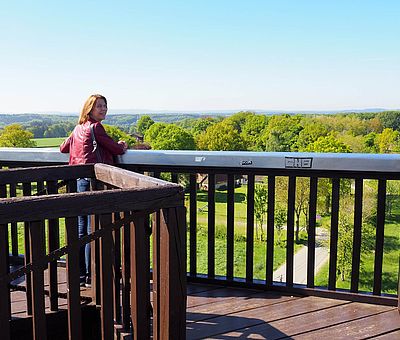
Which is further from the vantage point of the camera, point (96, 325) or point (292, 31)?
point (292, 31)

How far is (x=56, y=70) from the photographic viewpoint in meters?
63.9

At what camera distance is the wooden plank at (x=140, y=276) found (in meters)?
1.78

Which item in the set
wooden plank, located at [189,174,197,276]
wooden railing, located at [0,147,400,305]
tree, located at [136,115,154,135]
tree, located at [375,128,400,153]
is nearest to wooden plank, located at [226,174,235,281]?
wooden railing, located at [0,147,400,305]

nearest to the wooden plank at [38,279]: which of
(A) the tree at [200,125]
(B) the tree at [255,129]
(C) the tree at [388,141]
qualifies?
(A) the tree at [200,125]

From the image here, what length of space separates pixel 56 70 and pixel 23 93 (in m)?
8.15

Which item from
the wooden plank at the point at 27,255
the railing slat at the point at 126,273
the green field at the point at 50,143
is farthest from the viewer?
the green field at the point at 50,143

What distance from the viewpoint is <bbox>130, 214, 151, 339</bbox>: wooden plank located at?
1783mm

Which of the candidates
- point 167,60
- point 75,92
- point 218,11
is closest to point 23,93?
point 75,92

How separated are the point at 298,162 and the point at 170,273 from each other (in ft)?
4.38

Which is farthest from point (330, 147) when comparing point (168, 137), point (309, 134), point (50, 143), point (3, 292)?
point (3, 292)

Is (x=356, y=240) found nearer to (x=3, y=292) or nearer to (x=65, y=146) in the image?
(x=65, y=146)

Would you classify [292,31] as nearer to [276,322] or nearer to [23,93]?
[23,93]

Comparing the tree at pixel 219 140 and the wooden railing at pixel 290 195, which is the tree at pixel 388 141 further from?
the wooden railing at pixel 290 195

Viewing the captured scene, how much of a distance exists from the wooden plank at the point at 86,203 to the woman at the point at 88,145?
4.27ft
